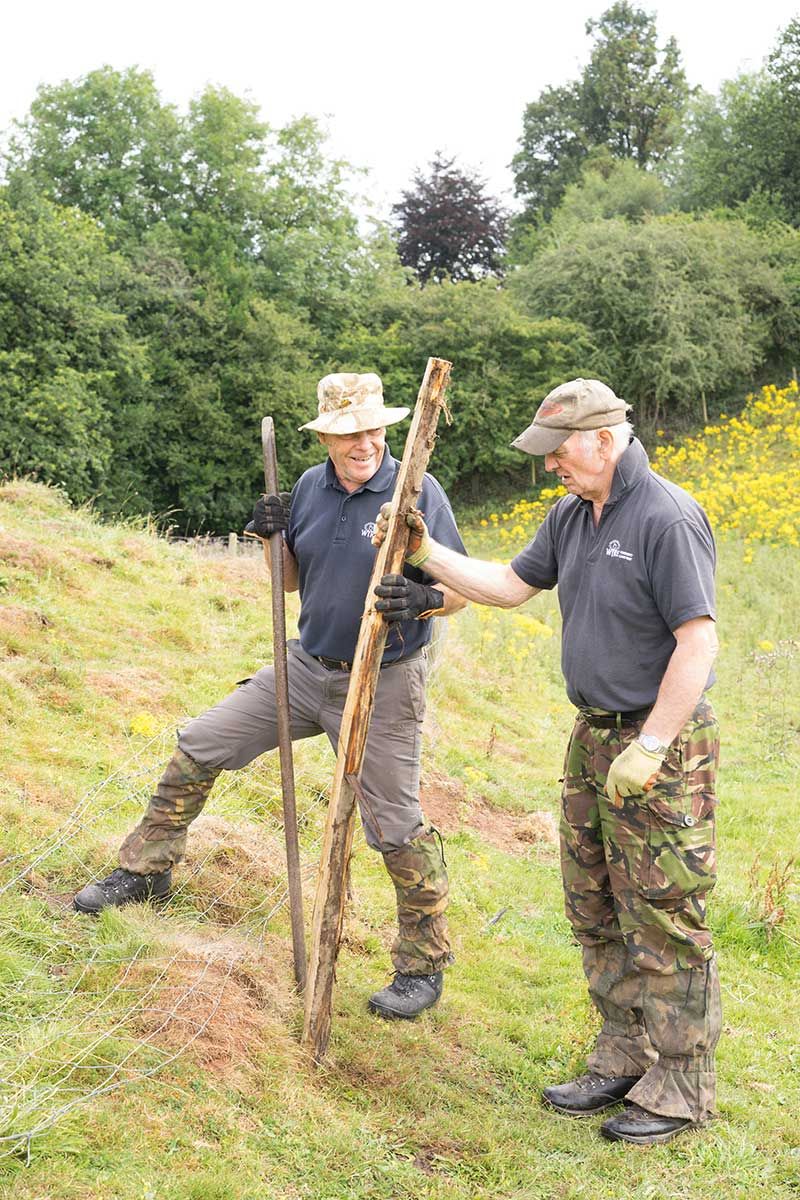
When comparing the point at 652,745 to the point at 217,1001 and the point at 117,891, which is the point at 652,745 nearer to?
the point at 217,1001

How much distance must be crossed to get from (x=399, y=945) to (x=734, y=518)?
46.2 feet

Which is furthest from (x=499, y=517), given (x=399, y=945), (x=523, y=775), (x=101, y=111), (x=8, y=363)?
(x=399, y=945)

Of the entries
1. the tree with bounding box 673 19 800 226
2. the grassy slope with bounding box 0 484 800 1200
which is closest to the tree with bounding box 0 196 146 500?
the grassy slope with bounding box 0 484 800 1200

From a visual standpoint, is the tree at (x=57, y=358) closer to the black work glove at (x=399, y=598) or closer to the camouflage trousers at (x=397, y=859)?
the camouflage trousers at (x=397, y=859)

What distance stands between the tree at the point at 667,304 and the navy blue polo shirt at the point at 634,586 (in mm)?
23478

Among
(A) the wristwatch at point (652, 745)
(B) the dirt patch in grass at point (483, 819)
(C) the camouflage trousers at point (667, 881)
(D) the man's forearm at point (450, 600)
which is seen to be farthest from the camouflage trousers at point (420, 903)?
(B) the dirt patch in grass at point (483, 819)

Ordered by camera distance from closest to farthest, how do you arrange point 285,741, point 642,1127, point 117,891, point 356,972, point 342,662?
point 642,1127
point 285,741
point 342,662
point 117,891
point 356,972

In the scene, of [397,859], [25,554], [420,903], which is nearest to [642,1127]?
[420,903]

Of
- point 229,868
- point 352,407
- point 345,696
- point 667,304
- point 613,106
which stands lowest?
point 229,868

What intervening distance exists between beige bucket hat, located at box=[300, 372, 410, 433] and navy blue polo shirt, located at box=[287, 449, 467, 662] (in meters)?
0.24

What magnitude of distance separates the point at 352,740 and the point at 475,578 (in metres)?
0.72

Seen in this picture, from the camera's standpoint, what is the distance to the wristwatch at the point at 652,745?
344 cm

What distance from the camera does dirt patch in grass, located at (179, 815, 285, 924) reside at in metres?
4.77

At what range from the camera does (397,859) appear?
4176 mm
